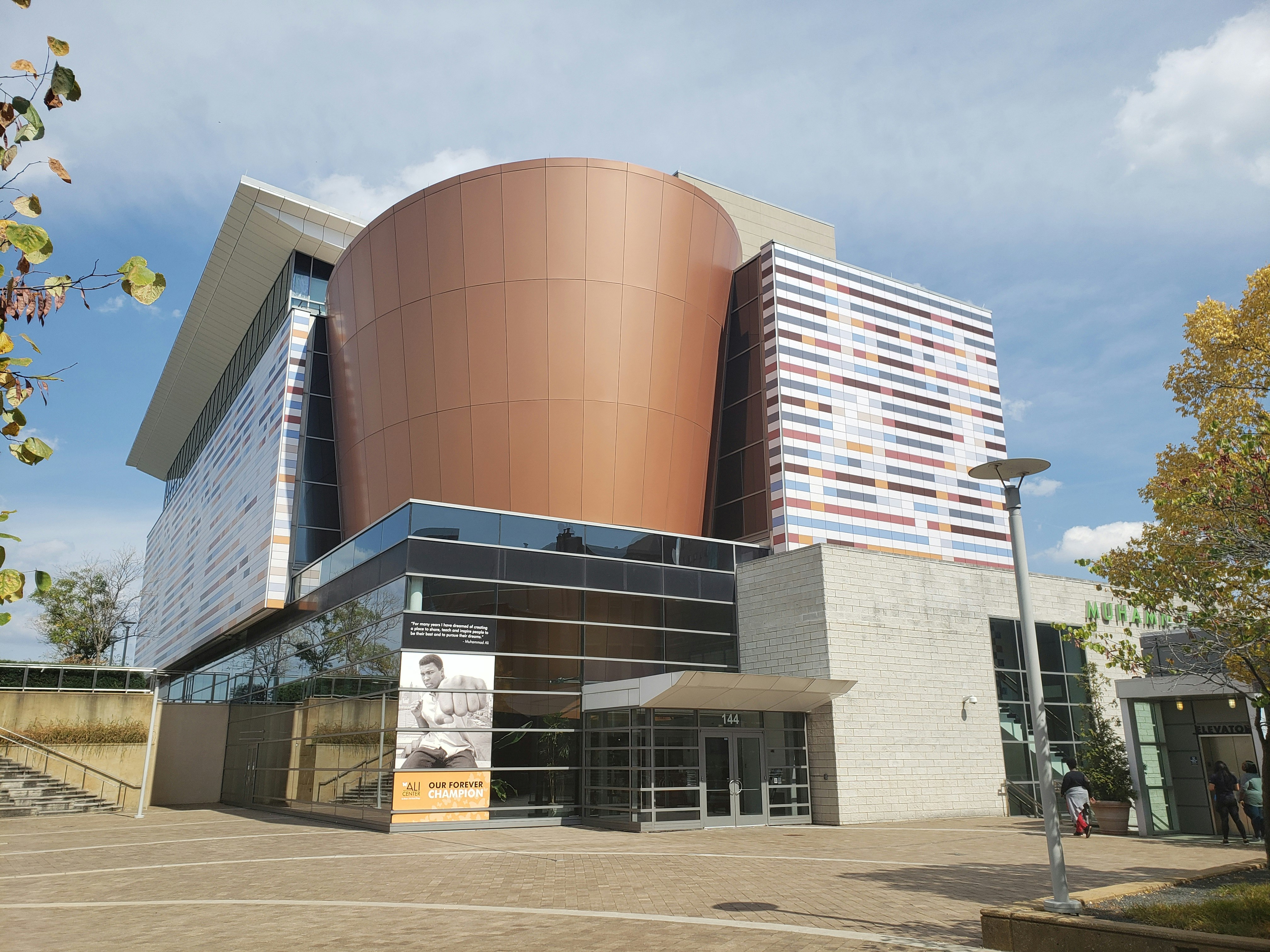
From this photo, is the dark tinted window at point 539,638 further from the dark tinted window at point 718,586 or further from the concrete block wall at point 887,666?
the concrete block wall at point 887,666

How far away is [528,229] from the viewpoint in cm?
2917

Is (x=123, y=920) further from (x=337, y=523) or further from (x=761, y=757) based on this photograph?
(x=337, y=523)

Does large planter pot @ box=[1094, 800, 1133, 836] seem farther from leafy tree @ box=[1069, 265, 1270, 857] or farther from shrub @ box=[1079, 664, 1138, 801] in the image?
leafy tree @ box=[1069, 265, 1270, 857]

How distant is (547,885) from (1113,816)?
48.7ft

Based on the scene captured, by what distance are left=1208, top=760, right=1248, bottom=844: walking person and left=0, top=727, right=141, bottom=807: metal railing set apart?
32398 millimetres

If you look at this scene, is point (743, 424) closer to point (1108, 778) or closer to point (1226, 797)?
point (1108, 778)

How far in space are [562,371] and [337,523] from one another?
11957 mm

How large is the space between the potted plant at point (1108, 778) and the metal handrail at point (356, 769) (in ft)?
54.8

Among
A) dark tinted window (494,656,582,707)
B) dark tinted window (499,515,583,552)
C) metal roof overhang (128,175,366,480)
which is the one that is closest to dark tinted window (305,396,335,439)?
metal roof overhang (128,175,366,480)

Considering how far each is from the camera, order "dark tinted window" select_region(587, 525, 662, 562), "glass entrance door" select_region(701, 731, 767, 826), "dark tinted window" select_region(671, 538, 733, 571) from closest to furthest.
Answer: "glass entrance door" select_region(701, 731, 767, 826), "dark tinted window" select_region(587, 525, 662, 562), "dark tinted window" select_region(671, 538, 733, 571)

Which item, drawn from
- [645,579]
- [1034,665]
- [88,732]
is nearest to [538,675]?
[645,579]

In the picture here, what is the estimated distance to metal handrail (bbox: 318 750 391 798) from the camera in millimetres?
21516

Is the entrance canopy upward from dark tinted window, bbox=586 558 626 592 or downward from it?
downward

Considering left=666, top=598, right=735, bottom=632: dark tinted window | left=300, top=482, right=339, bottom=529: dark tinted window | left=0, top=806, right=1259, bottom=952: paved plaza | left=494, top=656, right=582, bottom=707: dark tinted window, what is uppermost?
left=300, top=482, right=339, bottom=529: dark tinted window
